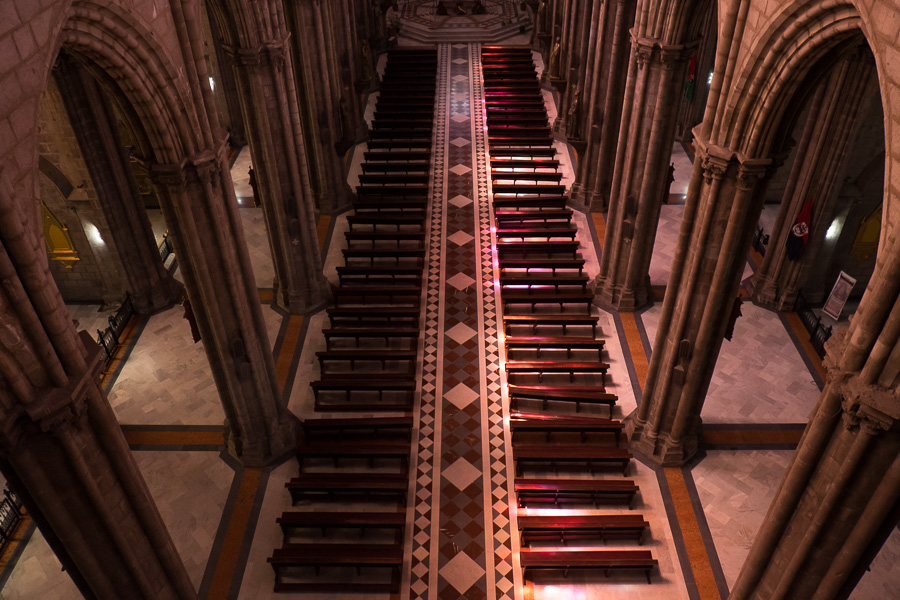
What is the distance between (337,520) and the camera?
40.3 ft

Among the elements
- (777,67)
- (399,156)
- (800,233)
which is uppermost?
(777,67)

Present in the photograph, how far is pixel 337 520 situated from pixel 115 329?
318 inches

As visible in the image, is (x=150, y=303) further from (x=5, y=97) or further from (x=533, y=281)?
(x=5, y=97)

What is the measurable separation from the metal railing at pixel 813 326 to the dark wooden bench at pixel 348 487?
1010 centimetres

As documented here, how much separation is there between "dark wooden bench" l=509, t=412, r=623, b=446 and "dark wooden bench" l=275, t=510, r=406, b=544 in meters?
3.18

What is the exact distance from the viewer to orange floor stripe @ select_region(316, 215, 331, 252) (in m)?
19.8

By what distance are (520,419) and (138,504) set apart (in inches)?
321

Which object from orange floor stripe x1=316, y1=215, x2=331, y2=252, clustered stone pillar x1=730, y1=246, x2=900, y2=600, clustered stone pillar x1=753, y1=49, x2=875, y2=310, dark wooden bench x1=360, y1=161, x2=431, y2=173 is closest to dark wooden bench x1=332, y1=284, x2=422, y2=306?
orange floor stripe x1=316, y1=215, x2=331, y2=252

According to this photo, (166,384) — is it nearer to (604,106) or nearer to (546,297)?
(546,297)

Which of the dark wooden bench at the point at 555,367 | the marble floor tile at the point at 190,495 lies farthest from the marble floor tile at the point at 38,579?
the dark wooden bench at the point at 555,367

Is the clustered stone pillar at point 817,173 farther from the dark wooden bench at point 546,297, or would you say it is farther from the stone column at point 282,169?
the stone column at point 282,169

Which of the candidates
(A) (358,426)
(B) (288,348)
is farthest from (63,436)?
(B) (288,348)

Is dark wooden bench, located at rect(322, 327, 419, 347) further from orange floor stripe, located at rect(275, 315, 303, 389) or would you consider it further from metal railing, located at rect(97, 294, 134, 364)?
metal railing, located at rect(97, 294, 134, 364)

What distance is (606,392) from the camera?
1505cm
